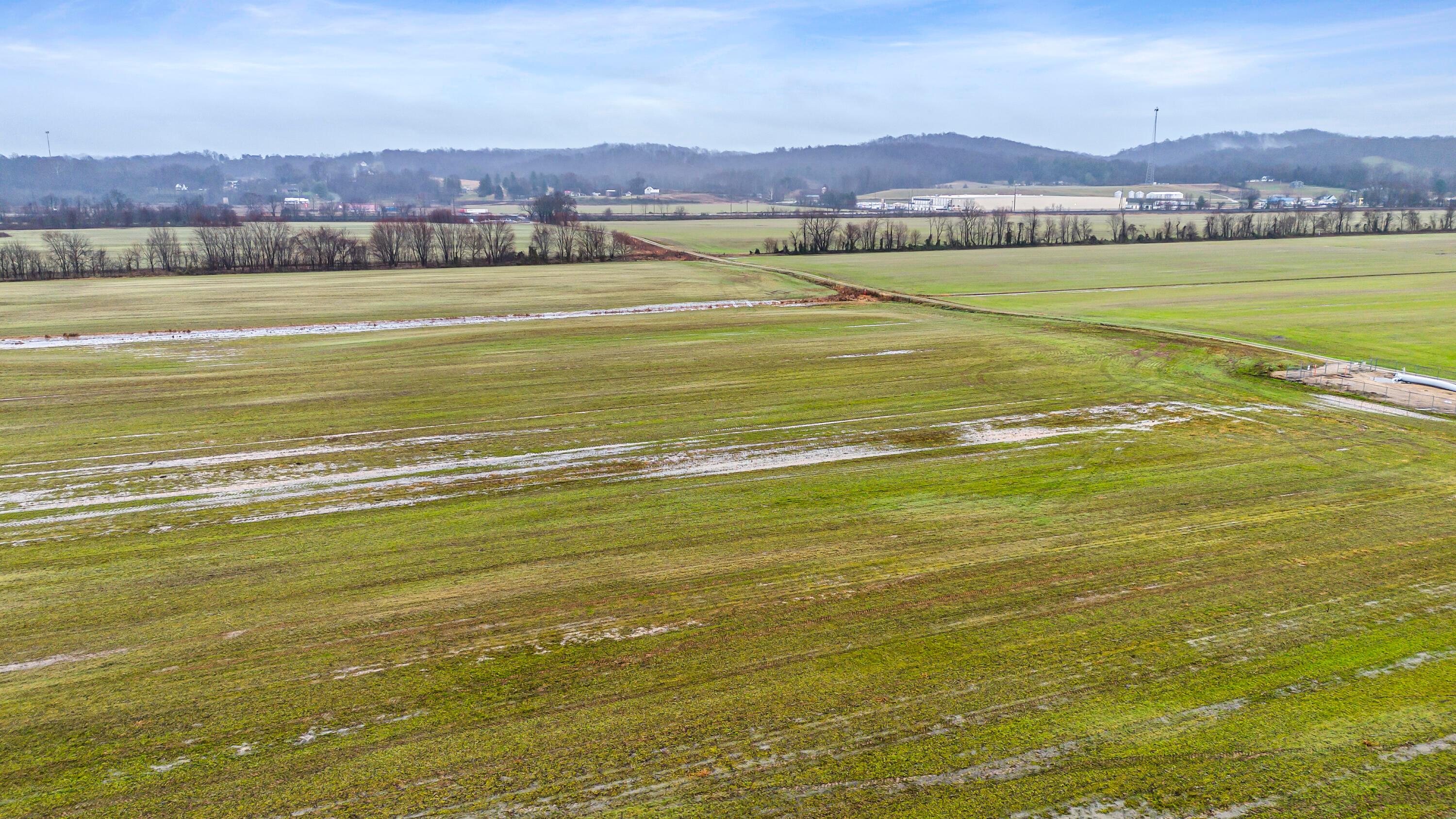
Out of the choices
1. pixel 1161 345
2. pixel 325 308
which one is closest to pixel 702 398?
pixel 1161 345

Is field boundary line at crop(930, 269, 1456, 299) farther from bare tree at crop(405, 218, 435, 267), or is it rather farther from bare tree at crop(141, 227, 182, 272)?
bare tree at crop(141, 227, 182, 272)

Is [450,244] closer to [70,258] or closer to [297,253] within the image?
[297,253]

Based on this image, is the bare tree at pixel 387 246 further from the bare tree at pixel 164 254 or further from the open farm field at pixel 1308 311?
the open farm field at pixel 1308 311

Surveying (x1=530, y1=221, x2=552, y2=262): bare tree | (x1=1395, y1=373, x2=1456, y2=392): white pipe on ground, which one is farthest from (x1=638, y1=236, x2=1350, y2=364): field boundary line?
(x1=530, y1=221, x2=552, y2=262): bare tree

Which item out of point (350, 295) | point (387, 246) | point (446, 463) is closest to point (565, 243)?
point (387, 246)

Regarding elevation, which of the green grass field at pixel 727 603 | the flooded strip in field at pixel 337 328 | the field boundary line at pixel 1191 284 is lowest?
the green grass field at pixel 727 603

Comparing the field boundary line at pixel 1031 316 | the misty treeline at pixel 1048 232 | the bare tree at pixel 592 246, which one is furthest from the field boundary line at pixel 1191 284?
the bare tree at pixel 592 246

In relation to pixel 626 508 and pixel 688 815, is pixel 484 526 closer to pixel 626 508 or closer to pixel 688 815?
pixel 626 508
